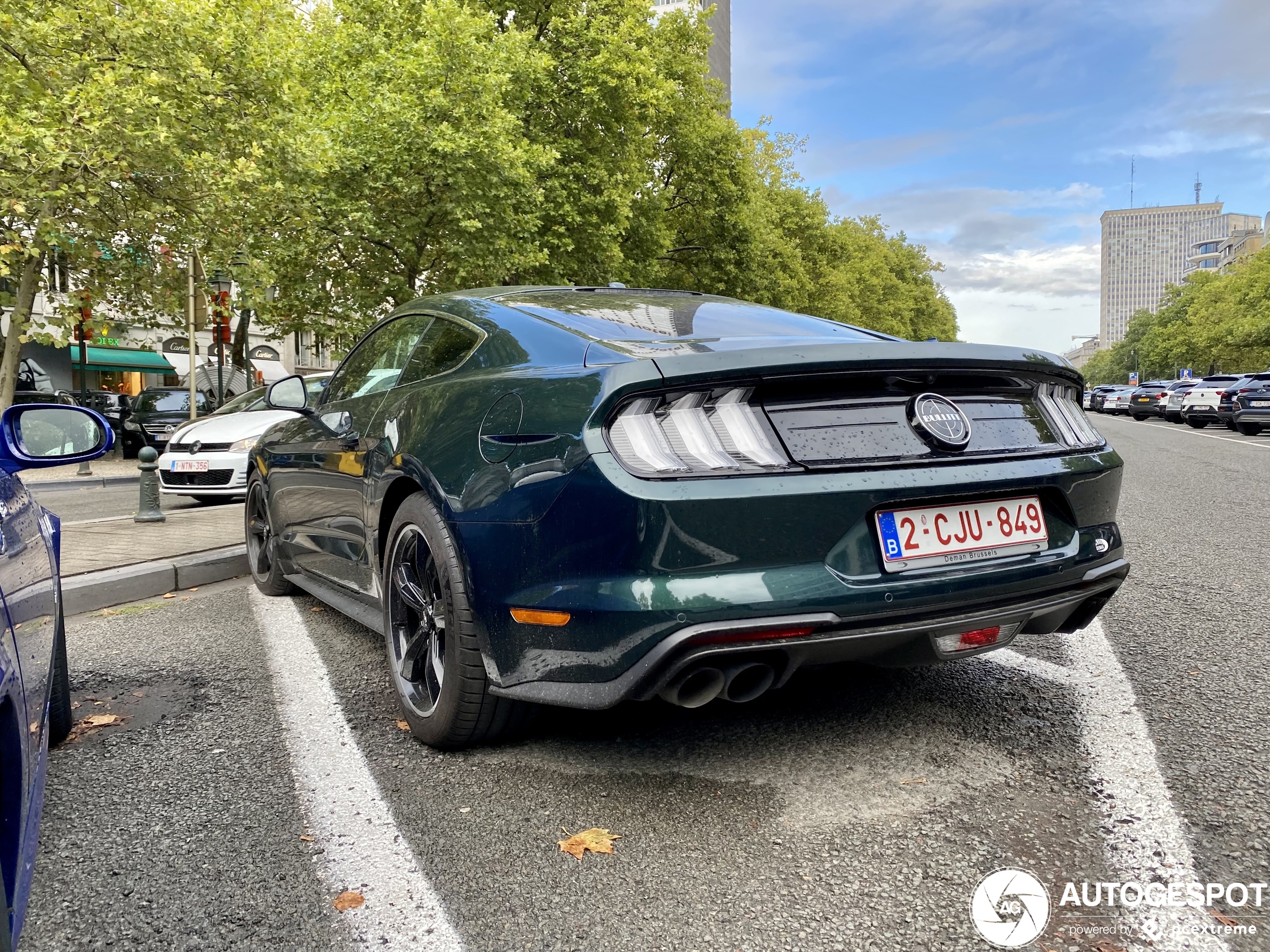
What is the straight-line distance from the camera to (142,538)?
23.4ft

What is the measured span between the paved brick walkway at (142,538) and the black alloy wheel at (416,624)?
3.27 meters

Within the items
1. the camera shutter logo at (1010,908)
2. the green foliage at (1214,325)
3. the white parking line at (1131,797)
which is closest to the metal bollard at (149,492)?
the white parking line at (1131,797)

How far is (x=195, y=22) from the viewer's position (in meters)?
16.2

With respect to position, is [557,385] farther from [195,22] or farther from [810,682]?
[195,22]

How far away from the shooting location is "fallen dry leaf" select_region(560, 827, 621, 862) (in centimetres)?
225

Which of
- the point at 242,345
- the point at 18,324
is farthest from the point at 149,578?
the point at 242,345

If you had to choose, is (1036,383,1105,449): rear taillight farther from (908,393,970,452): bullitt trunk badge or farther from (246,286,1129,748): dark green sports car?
(908,393,970,452): bullitt trunk badge

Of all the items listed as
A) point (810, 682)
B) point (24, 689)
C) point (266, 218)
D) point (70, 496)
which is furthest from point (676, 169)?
point (24, 689)

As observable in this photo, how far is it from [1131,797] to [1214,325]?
75.1m

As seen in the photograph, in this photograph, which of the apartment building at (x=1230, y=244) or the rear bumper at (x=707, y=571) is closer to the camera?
the rear bumper at (x=707, y=571)

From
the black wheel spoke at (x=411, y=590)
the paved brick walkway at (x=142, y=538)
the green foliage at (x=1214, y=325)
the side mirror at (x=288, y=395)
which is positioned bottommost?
the paved brick walkway at (x=142, y=538)

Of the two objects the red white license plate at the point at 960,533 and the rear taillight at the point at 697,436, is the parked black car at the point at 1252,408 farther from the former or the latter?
the rear taillight at the point at 697,436

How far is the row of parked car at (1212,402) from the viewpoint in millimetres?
24578

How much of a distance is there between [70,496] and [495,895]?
43.2 ft
